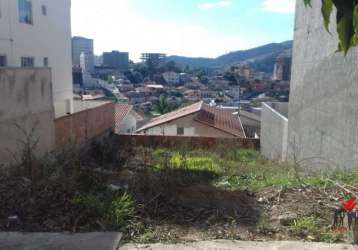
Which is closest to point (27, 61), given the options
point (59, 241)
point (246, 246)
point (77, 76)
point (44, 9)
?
point (44, 9)

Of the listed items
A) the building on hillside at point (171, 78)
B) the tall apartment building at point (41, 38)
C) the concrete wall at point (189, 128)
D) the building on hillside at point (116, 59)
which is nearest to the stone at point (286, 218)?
the tall apartment building at point (41, 38)

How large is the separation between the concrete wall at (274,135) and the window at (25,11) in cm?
989

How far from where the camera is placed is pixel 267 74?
376ft

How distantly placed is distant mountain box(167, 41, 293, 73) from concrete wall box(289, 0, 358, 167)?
93.9 metres

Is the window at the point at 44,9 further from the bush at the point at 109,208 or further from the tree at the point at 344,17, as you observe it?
the tree at the point at 344,17

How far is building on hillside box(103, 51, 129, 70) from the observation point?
384 ft

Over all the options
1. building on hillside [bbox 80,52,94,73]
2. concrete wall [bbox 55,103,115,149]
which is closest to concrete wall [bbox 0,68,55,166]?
concrete wall [bbox 55,103,115,149]

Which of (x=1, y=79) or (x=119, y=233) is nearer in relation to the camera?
(x=119, y=233)

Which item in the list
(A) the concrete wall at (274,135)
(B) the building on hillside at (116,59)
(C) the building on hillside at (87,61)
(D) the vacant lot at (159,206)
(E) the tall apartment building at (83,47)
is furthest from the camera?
(B) the building on hillside at (116,59)

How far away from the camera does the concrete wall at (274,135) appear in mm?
12670

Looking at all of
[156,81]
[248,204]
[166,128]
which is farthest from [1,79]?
[156,81]

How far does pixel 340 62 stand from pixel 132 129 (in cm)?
2282

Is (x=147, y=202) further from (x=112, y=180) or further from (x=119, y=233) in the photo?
(x=112, y=180)

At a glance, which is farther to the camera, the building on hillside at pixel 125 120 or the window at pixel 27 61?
the building on hillside at pixel 125 120
